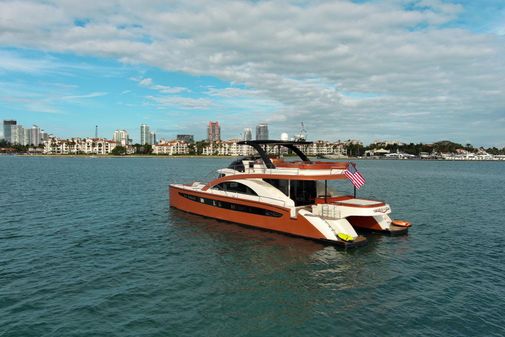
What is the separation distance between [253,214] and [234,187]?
10.8 feet

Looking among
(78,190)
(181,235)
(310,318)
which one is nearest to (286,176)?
(181,235)

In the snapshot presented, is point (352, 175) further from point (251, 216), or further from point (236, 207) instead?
point (236, 207)

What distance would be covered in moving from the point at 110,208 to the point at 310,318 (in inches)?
948

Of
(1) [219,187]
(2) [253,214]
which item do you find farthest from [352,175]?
(1) [219,187]

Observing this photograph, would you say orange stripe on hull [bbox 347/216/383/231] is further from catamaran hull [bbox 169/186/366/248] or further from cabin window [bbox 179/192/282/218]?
cabin window [bbox 179/192/282/218]

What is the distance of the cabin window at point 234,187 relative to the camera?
24625 mm

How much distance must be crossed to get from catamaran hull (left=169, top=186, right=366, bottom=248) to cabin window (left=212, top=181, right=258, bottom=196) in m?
0.75

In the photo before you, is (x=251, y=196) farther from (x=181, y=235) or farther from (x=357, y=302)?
(x=357, y=302)

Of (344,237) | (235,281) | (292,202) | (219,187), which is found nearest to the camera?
(235,281)

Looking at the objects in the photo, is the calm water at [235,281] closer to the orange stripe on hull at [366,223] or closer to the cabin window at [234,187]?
the orange stripe on hull at [366,223]

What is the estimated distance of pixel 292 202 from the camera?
2206 centimetres

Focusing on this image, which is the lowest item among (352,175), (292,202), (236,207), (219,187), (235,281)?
(235,281)

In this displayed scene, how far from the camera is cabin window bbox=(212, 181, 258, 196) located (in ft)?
80.8

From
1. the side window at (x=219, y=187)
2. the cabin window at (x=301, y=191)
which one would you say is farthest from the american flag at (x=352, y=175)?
the side window at (x=219, y=187)
